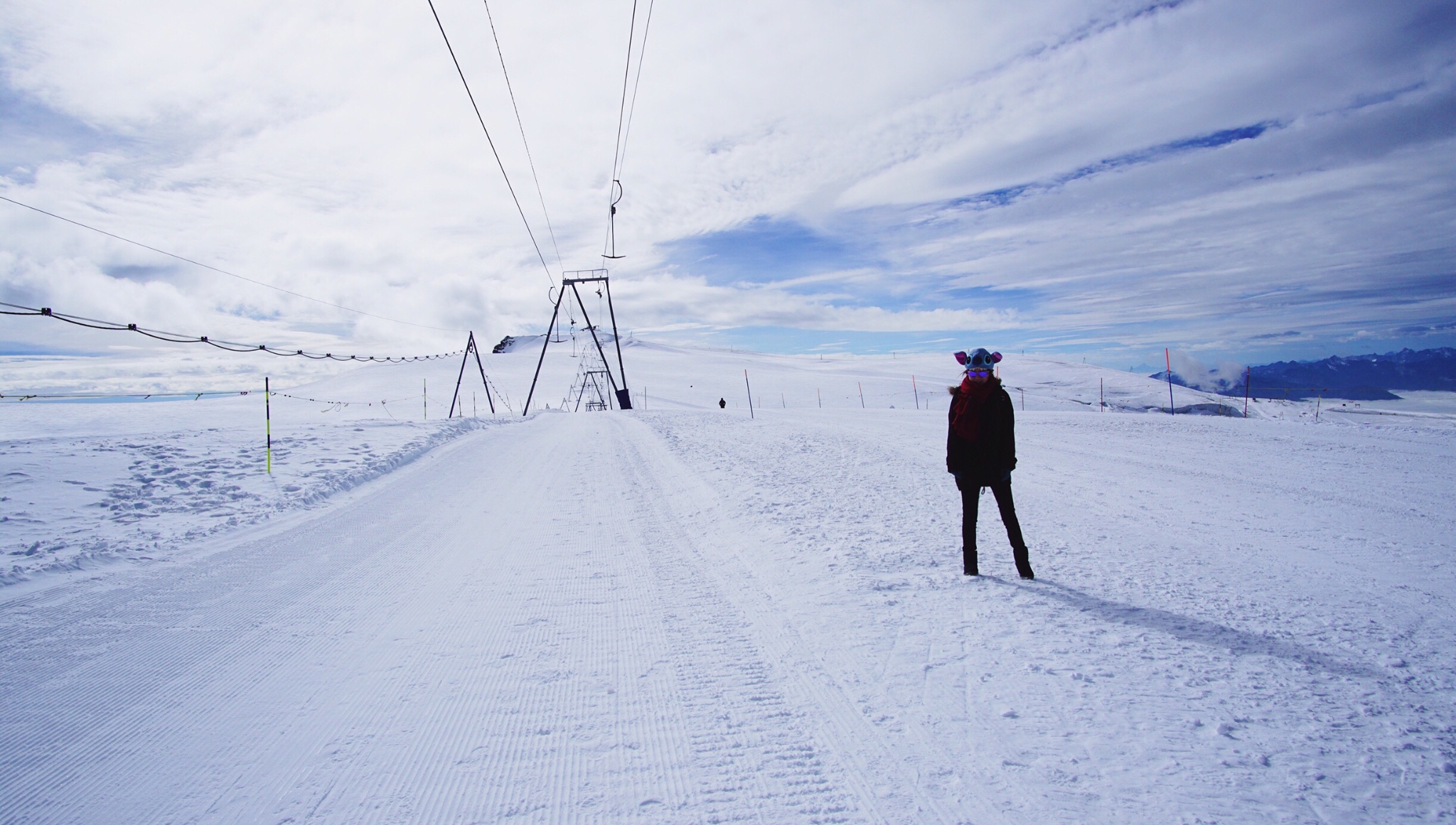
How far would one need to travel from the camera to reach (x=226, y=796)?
8.34 feet

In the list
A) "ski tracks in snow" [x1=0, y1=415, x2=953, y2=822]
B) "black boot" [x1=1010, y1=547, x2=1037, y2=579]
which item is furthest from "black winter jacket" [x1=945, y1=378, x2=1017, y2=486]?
"ski tracks in snow" [x1=0, y1=415, x2=953, y2=822]

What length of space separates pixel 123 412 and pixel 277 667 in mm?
33589

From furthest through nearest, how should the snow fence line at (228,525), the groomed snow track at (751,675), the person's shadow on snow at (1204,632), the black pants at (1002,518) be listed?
1. the snow fence line at (228,525)
2. the black pants at (1002,518)
3. the person's shadow on snow at (1204,632)
4. the groomed snow track at (751,675)

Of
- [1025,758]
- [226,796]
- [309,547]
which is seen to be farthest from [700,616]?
[309,547]

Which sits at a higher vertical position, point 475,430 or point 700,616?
point 475,430

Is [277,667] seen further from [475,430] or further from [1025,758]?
[475,430]

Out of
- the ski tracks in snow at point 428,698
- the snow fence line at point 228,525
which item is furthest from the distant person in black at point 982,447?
the snow fence line at point 228,525

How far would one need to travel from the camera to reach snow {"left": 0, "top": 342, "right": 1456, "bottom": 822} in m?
2.51

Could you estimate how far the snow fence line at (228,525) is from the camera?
5.67m

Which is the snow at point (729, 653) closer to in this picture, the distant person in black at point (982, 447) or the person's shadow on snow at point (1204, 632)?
the person's shadow on snow at point (1204, 632)

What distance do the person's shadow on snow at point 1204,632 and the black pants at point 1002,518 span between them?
30cm

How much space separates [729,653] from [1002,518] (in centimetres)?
245

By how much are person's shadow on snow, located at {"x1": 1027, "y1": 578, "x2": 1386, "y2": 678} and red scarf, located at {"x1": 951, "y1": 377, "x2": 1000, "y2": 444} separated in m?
1.25

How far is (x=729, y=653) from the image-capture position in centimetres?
375
